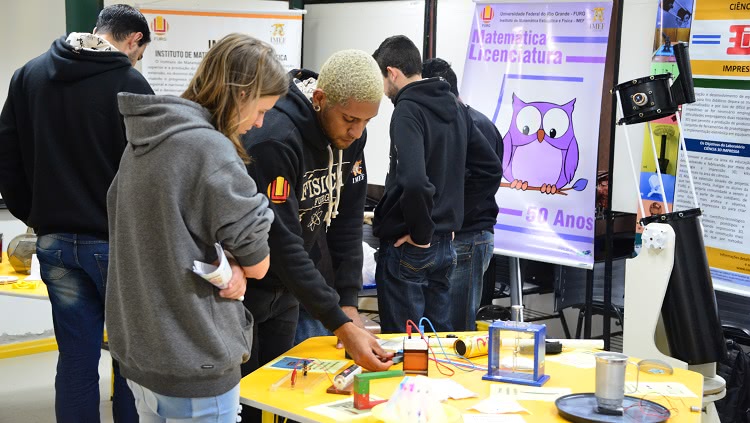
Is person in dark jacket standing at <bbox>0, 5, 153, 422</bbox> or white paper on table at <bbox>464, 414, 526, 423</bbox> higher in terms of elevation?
person in dark jacket standing at <bbox>0, 5, 153, 422</bbox>

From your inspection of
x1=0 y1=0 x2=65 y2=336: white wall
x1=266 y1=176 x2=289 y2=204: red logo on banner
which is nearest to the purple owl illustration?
x1=266 y1=176 x2=289 y2=204: red logo on banner

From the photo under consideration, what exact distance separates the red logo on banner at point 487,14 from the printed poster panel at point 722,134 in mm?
Result: 1131

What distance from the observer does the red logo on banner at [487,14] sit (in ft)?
15.3

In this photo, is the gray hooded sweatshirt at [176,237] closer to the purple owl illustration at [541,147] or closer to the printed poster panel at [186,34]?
the purple owl illustration at [541,147]

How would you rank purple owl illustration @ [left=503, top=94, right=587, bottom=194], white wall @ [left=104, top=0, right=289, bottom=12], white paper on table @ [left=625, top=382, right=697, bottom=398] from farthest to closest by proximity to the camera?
white wall @ [left=104, top=0, right=289, bottom=12], purple owl illustration @ [left=503, top=94, right=587, bottom=194], white paper on table @ [left=625, top=382, right=697, bottom=398]

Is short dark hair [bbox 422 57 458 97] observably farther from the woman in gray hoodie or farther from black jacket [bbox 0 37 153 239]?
the woman in gray hoodie

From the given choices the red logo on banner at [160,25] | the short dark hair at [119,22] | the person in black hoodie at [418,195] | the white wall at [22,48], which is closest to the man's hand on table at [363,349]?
the person in black hoodie at [418,195]

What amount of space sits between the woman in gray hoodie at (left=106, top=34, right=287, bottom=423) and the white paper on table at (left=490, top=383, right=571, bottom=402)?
66 centimetres

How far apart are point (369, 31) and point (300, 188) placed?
357 cm

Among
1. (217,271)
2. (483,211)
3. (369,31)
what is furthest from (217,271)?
(369,31)

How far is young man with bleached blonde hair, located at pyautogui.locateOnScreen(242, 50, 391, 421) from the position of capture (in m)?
2.20

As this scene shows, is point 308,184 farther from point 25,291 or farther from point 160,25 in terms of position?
point 160,25

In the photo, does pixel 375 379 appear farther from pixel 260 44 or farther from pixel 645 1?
pixel 645 1

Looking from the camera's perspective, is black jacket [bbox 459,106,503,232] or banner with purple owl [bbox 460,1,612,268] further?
banner with purple owl [bbox 460,1,612,268]
